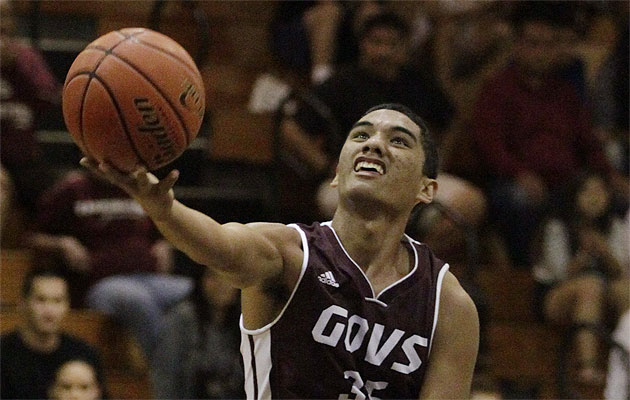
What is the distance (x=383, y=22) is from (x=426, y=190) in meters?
3.35

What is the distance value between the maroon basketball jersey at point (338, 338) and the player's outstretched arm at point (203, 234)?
0.44ft

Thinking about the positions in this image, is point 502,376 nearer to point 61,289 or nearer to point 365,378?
point 61,289

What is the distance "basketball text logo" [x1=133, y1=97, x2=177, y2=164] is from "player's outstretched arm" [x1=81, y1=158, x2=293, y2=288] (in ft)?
0.25

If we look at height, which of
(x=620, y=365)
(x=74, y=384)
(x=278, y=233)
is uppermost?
(x=278, y=233)

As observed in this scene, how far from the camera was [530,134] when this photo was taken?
7352 millimetres

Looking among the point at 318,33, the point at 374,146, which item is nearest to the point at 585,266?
the point at 318,33

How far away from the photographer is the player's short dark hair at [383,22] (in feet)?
22.7

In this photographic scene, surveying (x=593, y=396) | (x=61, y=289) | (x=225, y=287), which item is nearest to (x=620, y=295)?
(x=593, y=396)

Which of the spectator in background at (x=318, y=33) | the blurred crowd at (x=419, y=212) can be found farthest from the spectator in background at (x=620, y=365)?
the spectator in background at (x=318, y=33)

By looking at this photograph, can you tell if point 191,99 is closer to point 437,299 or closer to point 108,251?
point 437,299

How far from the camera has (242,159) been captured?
759 centimetres

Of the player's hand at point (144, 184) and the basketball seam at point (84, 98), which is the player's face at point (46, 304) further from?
the player's hand at point (144, 184)

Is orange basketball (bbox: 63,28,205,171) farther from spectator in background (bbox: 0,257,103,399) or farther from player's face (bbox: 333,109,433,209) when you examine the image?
spectator in background (bbox: 0,257,103,399)

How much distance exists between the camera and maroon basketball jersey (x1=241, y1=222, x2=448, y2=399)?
3.37 m
